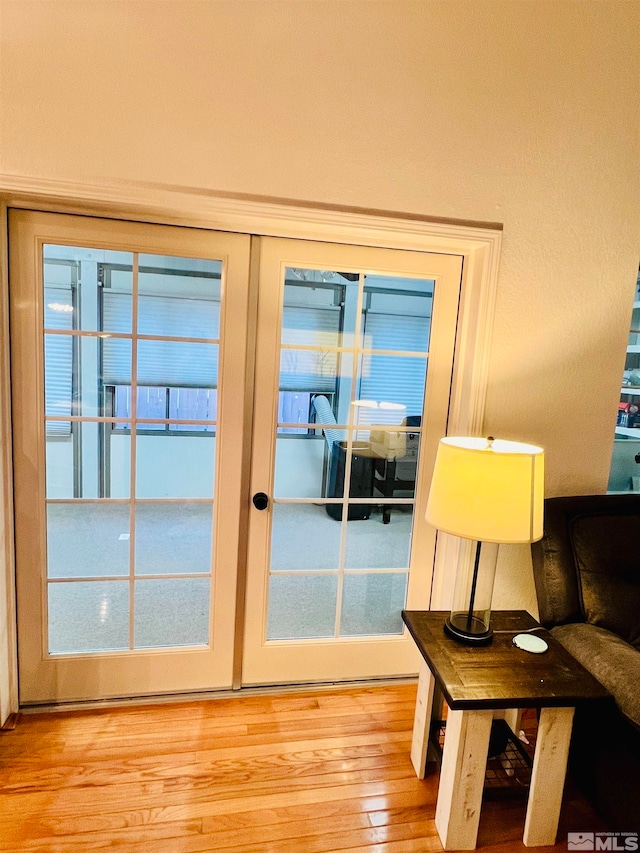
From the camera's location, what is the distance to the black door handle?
1996 millimetres

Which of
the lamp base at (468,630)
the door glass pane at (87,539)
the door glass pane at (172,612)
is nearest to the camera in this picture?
the lamp base at (468,630)

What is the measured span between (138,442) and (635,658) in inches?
74.1

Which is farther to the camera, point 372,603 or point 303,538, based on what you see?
point 372,603

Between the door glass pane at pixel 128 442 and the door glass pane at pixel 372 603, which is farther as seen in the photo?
the door glass pane at pixel 372 603

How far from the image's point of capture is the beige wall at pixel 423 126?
158cm

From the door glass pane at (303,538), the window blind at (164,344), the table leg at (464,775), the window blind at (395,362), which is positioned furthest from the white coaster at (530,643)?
the window blind at (164,344)

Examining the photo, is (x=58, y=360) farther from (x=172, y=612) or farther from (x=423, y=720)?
(x=423, y=720)

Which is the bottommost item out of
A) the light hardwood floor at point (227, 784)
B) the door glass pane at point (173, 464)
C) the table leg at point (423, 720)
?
the light hardwood floor at point (227, 784)

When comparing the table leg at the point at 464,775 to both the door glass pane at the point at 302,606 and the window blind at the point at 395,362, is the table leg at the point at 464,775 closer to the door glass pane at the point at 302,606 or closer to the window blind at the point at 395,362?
the door glass pane at the point at 302,606

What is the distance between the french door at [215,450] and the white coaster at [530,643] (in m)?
0.59
